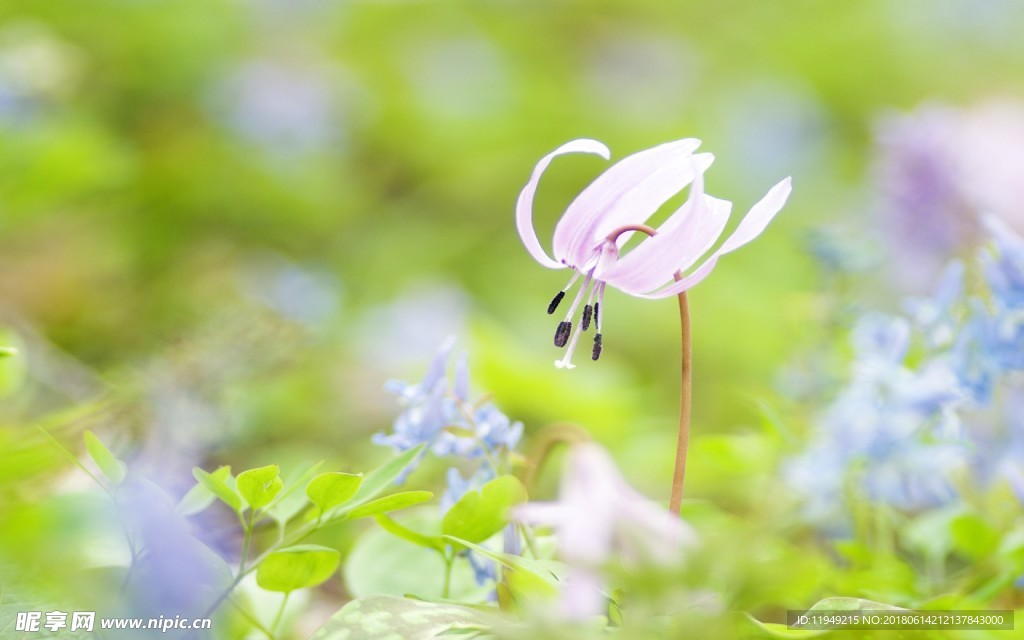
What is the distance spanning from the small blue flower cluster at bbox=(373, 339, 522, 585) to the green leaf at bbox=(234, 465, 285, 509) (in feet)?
0.44

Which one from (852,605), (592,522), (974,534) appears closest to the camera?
(592,522)

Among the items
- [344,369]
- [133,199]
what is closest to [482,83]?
[133,199]

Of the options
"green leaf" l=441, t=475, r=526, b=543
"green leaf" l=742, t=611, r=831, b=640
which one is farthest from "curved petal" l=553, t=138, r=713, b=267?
"green leaf" l=742, t=611, r=831, b=640

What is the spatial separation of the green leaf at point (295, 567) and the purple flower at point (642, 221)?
0.30 m

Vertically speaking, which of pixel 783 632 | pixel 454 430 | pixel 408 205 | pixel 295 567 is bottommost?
pixel 783 632

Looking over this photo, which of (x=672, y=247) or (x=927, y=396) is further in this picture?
(x=927, y=396)

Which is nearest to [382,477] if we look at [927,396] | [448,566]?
[448,566]

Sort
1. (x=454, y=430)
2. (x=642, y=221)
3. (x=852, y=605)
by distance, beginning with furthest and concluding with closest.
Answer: (x=454, y=430), (x=642, y=221), (x=852, y=605)

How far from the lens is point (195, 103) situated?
3.40 metres

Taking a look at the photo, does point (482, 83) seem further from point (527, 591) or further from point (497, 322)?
point (527, 591)

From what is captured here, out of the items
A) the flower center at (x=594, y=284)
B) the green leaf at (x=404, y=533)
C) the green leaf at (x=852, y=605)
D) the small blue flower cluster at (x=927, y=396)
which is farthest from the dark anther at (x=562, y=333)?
the small blue flower cluster at (x=927, y=396)

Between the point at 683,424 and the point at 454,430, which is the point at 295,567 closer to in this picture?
the point at 454,430

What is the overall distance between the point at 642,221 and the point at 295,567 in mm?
405

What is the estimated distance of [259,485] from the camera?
27.1 inches
